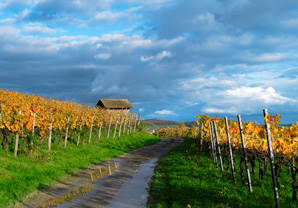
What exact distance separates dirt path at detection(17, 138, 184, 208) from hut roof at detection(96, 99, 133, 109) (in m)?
34.4

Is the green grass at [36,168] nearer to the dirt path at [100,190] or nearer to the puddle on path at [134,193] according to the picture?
the dirt path at [100,190]

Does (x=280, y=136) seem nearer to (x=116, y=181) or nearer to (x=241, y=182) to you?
(x=241, y=182)

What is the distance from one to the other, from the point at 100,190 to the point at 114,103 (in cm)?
4054

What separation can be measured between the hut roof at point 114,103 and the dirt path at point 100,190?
34419mm

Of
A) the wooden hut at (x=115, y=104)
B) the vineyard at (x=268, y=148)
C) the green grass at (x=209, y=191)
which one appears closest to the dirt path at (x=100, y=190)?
the green grass at (x=209, y=191)

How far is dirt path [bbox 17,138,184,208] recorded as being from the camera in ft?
29.2

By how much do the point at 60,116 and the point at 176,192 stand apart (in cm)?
1319

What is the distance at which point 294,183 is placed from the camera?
8.77 metres

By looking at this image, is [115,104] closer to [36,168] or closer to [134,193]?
[36,168]

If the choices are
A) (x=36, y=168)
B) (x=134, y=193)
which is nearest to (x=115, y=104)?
(x=36, y=168)

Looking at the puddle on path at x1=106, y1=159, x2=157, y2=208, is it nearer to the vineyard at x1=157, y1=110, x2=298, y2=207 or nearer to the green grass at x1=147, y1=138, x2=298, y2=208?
the green grass at x1=147, y1=138, x2=298, y2=208

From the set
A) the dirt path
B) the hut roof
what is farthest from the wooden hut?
the dirt path

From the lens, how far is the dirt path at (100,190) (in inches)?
351

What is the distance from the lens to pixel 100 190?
34.1 ft
